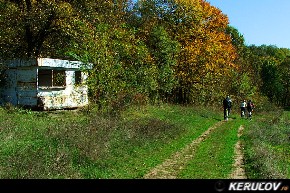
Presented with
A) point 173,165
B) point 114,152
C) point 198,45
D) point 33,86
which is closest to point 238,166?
point 173,165

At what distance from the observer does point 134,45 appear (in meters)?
38.8

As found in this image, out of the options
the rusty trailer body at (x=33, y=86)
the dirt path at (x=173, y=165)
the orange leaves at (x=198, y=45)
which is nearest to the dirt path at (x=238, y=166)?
the dirt path at (x=173, y=165)

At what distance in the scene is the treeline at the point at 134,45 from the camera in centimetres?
2381

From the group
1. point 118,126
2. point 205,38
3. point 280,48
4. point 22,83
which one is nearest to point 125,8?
point 205,38

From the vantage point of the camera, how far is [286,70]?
91.0 m

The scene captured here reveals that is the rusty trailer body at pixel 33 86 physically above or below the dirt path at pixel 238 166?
above

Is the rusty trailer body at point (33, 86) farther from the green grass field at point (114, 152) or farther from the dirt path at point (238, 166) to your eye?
the dirt path at point (238, 166)

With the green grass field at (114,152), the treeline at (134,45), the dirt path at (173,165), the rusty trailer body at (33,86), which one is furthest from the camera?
the rusty trailer body at (33,86)

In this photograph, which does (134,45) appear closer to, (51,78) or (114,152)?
(51,78)

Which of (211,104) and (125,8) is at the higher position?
(125,8)

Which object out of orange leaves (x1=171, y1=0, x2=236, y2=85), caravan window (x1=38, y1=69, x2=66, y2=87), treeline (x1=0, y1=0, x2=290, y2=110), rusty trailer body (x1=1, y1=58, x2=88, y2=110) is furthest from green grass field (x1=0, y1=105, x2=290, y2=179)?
Answer: orange leaves (x1=171, y1=0, x2=236, y2=85)

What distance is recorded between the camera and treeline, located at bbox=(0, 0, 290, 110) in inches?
938
